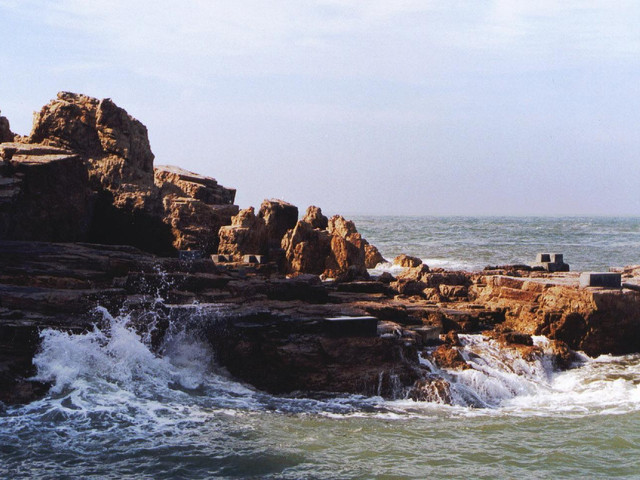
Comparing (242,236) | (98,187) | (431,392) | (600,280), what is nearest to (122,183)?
(98,187)

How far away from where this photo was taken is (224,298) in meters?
12.6

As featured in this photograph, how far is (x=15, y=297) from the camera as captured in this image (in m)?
10.7

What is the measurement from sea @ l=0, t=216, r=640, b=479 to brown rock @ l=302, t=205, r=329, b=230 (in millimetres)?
14617

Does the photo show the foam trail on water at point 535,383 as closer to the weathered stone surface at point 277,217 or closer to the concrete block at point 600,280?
the concrete block at point 600,280

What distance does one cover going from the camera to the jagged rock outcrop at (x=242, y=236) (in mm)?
20875

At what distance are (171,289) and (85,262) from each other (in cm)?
149

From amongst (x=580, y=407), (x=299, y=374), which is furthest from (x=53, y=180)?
(x=580, y=407)

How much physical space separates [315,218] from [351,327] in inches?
629

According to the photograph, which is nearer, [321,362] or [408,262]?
[321,362]

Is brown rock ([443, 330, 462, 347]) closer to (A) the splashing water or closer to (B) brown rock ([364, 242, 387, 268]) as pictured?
(A) the splashing water

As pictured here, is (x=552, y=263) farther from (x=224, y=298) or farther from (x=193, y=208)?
(x=224, y=298)

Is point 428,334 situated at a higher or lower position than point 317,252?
lower

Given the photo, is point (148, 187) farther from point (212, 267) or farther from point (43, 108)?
point (212, 267)

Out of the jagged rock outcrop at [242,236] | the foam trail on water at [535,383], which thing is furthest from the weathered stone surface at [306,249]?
the foam trail on water at [535,383]
